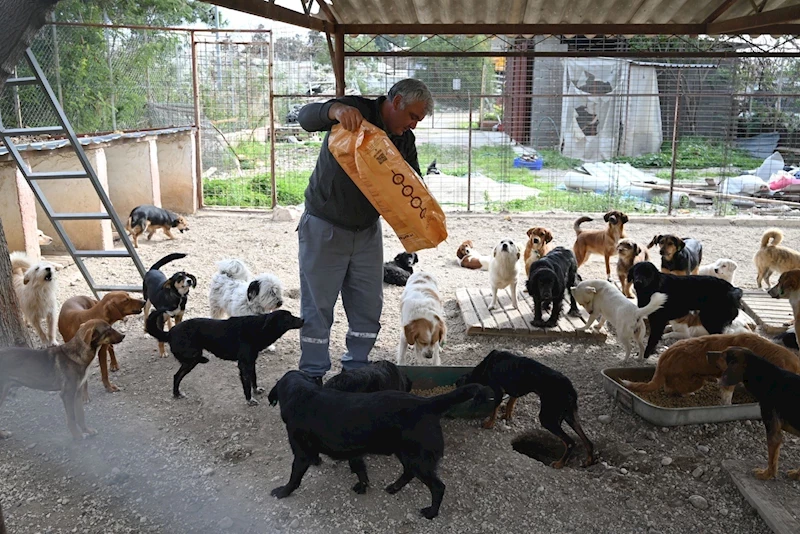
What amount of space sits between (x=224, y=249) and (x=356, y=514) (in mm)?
7330

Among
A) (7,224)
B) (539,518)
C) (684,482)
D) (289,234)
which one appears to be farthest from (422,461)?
(289,234)

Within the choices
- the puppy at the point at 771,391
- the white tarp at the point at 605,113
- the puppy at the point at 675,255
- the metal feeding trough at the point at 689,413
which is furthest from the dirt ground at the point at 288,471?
the white tarp at the point at 605,113

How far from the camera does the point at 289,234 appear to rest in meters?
11.3

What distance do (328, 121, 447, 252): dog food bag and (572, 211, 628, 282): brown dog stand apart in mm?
5179

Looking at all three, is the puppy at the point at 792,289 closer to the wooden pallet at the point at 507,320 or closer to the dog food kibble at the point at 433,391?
the wooden pallet at the point at 507,320

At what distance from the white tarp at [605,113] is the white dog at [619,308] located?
14.4 m

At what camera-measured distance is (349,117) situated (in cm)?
370

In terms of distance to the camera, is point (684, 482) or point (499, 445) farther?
point (499, 445)

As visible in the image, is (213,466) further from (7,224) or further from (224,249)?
(224,249)

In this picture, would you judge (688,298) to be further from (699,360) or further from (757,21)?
(757,21)

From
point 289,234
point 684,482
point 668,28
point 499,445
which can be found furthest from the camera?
point 289,234

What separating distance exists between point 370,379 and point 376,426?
0.77m

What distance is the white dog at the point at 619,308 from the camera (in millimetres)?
5617

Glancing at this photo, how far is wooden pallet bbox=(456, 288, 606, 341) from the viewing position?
254 inches
